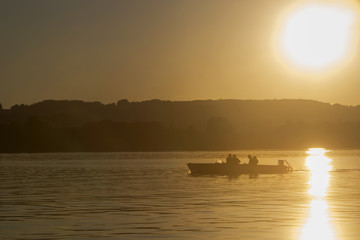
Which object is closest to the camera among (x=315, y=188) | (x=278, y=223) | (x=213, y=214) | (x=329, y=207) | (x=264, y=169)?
(x=278, y=223)

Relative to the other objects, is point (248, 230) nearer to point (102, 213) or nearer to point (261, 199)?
point (102, 213)

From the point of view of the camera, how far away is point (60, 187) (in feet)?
222

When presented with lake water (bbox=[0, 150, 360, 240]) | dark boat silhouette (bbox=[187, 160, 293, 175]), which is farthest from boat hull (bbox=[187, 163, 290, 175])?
lake water (bbox=[0, 150, 360, 240])

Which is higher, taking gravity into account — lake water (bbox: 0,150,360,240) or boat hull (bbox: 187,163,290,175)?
boat hull (bbox: 187,163,290,175)

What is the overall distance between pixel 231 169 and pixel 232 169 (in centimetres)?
12

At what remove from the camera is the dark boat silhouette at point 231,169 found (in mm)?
87188

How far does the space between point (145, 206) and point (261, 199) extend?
913cm

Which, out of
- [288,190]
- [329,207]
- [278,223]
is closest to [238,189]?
[288,190]

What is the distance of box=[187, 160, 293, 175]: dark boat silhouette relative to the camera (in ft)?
286

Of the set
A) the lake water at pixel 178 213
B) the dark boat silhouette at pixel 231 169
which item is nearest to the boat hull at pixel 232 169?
the dark boat silhouette at pixel 231 169

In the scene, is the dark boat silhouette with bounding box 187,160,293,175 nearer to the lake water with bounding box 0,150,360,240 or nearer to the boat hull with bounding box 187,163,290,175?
the boat hull with bounding box 187,163,290,175

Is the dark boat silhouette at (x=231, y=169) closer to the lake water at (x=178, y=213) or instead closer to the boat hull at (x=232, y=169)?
the boat hull at (x=232, y=169)

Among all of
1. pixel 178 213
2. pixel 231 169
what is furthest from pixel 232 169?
pixel 178 213

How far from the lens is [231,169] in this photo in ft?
287
